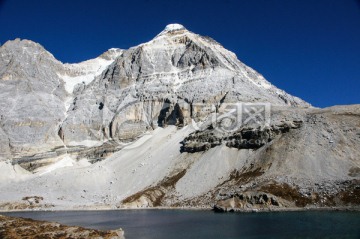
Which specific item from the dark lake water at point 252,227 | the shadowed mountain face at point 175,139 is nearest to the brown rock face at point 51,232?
the dark lake water at point 252,227

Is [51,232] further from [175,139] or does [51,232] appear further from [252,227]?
[175,139]

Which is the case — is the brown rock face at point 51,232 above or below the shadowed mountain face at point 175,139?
below

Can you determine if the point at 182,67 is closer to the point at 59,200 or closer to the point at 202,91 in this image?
the point at 202,91

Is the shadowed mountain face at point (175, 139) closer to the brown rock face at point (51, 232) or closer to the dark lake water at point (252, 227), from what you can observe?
the dark lake water at point (252, 227)

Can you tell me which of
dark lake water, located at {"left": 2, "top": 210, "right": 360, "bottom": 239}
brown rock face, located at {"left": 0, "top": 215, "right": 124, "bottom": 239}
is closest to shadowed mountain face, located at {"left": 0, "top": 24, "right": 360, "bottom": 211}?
dark lake water, located at {"left": 2, "top": 210, "right": 360, "bottom": 239}

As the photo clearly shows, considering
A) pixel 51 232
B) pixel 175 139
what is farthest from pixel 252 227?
pixel 175 139

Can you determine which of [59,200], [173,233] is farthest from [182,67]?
[173,233]

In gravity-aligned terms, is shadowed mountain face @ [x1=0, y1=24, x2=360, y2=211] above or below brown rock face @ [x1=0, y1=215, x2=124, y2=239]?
above

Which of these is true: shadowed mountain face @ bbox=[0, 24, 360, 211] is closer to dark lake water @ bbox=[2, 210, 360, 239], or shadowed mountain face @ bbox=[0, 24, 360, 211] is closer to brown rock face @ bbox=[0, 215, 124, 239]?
dark lake water @ bbox=[2, 210, 360, 239]
